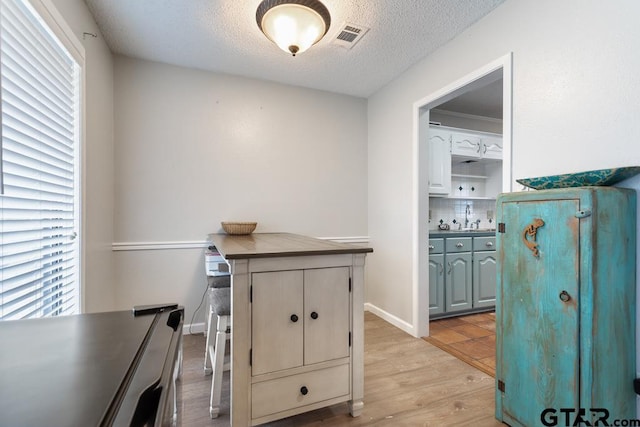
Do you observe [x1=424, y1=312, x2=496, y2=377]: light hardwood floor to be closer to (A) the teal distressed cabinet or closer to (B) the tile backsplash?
(A) the teal distressed cabinet

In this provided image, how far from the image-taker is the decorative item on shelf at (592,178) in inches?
49.8

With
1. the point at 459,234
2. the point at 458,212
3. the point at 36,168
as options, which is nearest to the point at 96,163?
the point at 36,168

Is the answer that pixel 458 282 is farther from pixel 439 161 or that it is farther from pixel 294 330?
pixel 294 330

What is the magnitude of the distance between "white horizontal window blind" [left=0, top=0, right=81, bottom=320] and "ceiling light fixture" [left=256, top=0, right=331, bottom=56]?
110 centimetres

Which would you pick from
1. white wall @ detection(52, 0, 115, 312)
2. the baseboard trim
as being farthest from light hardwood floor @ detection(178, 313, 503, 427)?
white wall @ detection(52, 0, 115, 312)

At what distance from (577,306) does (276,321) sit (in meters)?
1.36

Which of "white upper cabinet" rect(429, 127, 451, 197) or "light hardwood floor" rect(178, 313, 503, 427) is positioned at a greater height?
"white upper cabinet" rect(429, 127, 451, 197)

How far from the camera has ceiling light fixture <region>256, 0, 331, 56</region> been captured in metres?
1.68

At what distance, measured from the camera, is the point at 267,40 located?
2326mm

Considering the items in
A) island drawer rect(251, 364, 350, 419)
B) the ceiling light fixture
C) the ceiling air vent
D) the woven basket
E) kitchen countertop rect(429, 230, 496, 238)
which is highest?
the ceiling air vent

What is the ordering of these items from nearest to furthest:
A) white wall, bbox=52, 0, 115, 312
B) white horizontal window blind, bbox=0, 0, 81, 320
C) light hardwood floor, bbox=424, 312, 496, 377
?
white horizontal window blind, bbox=0, 0, 81, 320, white wall, bbox=52, 0, 115, 312, light hardwood floor, bbox=424, 312, 496, 377

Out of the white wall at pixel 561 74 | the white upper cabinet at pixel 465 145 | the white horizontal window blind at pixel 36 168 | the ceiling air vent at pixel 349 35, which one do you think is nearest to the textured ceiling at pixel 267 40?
the ceiling air vent at pixel 349 35

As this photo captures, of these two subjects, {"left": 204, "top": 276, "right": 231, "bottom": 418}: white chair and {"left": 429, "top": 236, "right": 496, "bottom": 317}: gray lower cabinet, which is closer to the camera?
{"left": 204, "top": 276, "right": 231, "bottom": 418}: white chair

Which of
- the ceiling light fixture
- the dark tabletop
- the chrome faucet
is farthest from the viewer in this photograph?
the chrome faucet
